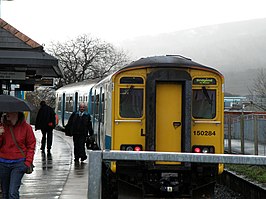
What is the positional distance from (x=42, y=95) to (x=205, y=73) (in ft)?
204

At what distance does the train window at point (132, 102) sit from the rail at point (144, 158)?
682 cm

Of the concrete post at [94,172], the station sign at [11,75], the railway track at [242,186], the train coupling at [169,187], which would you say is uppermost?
the station sign at [11,75]

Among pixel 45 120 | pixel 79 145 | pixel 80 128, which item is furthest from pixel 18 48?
pixel 45 120

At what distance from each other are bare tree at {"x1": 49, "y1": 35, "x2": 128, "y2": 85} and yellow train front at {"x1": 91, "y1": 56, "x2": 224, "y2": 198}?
59.7 metres

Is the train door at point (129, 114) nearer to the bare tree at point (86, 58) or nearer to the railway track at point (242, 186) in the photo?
the railway track at point (242, 186)

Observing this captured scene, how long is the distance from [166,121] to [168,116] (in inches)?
3.9

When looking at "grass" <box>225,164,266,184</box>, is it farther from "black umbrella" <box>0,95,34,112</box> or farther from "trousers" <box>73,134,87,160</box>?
"black umbrella" <box>0,95,34,112</box>

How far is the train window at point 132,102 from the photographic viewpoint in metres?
11.3

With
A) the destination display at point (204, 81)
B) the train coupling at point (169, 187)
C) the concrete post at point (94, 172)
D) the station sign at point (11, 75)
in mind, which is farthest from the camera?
the station sign at point (11, 75)

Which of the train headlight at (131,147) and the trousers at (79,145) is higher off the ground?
the train headlight at (131,147)

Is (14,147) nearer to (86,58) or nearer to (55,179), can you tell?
(55,179)

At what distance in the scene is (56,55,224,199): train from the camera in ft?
35.5

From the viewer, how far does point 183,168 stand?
10.7 m

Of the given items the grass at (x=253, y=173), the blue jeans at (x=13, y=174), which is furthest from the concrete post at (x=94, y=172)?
the grass at (x=253, y=173)
